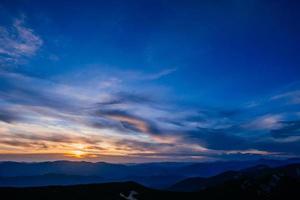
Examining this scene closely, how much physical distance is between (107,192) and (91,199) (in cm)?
1080

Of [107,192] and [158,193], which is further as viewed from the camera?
[158,193]

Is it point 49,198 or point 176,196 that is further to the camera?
point 176,196

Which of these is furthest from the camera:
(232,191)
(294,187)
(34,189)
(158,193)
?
(294,187)

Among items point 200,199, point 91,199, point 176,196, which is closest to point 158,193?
point 176,196

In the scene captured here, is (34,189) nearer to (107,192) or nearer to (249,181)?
(107,192)

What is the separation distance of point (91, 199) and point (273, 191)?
12049cm

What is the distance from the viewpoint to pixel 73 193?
118m

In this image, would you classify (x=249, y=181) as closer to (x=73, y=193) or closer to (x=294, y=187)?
(x=294, y=187)

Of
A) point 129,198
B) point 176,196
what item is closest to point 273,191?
point 176,196

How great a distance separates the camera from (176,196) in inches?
5591

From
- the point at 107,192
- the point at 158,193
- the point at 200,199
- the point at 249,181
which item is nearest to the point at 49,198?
the point at 107,192

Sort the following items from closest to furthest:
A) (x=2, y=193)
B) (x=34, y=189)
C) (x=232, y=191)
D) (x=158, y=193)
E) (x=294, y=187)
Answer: (x=2, y=193) → (x=34, y=189) → (x=158, y=193) → (x=232, y=191) → (x=294, y=187)

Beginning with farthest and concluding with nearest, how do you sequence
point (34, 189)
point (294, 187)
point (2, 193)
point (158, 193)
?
point (294, 187) → point (158, 193) → point (34, 189) → point (2, 193)

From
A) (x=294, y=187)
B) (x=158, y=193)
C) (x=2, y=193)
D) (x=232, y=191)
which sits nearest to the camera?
(x=2, y=193)
